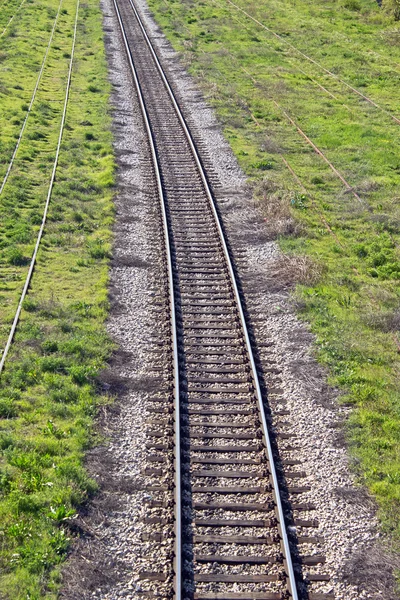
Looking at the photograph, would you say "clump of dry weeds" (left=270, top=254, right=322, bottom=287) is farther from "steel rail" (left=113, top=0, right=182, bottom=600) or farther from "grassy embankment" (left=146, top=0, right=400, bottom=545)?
"steel rail" (left=113, top=0, right=182, bottom=600)

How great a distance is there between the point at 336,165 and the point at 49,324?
13.8 metres

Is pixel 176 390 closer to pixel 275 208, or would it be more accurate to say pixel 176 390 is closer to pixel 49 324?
pixel 49 324

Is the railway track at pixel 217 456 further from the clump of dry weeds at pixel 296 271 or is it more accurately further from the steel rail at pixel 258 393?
the clump of dry weeds at pixel 296 271

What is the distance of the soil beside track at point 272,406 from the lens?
9109 mm

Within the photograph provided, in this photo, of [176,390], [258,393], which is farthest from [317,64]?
[176,390]

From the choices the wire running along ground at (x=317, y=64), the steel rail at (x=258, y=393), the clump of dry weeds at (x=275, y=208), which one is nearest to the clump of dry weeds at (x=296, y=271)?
the steel rail at (x=258, y=393)

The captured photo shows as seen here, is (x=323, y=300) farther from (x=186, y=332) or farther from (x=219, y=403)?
(x=219, y=403)

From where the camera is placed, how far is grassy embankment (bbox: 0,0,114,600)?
9.50m

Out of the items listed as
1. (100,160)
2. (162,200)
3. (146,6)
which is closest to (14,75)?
(100,160)

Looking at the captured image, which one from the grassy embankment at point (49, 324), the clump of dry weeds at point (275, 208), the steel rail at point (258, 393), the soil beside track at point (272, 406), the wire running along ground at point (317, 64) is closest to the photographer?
the steel rail at point (258, 393)

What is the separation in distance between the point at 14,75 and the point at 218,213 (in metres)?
21.5

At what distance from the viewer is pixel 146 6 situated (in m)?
57.8

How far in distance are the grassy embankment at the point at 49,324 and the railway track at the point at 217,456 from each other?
1341mm

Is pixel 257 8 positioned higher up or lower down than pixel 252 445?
higher up
